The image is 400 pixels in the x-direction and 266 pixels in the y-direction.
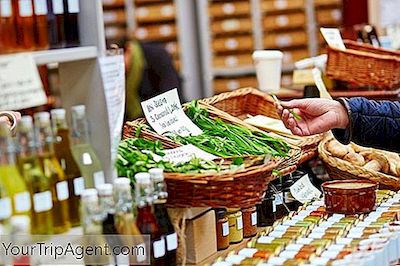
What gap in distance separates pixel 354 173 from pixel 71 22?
132cm

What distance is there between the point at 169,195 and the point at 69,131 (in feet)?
1.21

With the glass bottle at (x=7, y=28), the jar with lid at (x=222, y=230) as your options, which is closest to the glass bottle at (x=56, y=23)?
the glass bottle at (x=7, y=28)

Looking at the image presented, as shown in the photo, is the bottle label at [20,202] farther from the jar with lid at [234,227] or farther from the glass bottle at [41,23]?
the jar with lid at [234,227]

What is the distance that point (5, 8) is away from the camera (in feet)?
6.75

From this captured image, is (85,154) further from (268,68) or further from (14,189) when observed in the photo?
(268,68)

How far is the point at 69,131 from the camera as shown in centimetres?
216

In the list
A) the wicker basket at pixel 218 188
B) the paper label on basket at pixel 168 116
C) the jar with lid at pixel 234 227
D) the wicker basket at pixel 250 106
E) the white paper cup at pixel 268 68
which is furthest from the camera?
the white paper cup at pixel 268 68

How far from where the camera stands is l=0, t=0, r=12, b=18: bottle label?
6.72 ft

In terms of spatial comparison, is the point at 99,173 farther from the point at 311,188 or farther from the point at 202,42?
the point at 202,42

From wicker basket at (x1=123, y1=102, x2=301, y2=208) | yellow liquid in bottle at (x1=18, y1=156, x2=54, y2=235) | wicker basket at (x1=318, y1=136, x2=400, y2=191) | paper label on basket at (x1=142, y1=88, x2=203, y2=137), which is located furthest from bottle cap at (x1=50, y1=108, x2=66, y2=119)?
wicker basket at (x1=318, y1=136, x2=400, y2=191)

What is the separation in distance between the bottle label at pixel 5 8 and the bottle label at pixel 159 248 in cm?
69

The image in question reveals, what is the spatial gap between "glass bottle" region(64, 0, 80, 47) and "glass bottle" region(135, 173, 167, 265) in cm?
39

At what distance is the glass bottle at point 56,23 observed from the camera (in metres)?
2.16

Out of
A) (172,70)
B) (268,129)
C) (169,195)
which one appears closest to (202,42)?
(172,70)
